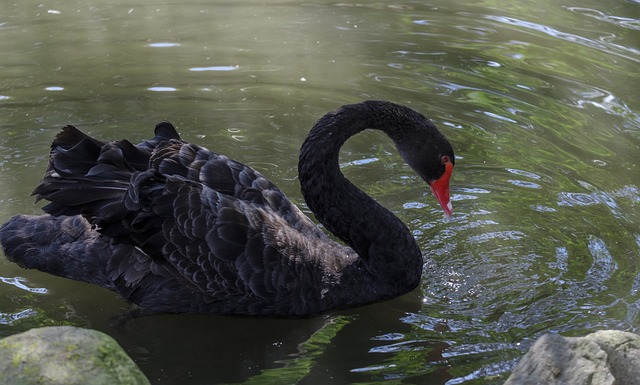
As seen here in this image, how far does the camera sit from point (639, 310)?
4.74m

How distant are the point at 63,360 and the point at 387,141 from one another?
379 centimetres

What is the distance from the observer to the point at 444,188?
5.31 metres

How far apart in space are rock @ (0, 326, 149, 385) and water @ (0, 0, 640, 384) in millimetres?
1010

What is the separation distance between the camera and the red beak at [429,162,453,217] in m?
5.27

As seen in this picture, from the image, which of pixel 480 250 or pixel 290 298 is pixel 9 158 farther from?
pixel 480 250

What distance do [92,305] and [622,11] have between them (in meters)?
6.29

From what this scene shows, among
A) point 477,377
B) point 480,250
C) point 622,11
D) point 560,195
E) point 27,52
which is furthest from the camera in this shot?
point 622,11

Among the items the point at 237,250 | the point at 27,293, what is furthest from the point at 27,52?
the point at 237,250

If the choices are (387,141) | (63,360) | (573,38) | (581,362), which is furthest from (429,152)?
(573,38)

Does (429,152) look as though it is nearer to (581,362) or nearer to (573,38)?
(581,362)

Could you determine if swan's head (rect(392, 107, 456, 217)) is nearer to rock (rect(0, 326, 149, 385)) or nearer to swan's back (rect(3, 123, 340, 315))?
swan's back (rect(3, 123, 340, 315))

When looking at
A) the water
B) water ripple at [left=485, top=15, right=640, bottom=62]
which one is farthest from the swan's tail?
water ripple at [left=485, top=15, right=640, bottom=62]

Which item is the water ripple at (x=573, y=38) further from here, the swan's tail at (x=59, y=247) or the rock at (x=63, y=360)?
the rock at (x=63, y=360)

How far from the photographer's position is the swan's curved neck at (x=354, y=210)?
5059 millimetres
